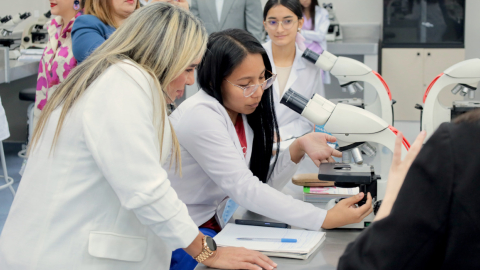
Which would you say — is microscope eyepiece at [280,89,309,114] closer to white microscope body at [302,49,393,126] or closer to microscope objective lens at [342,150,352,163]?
microscope objective lens at [342,150,352,163]

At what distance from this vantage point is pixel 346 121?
4.59 feet

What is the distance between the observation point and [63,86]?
43.9 inches

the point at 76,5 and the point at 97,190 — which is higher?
the point at 76,5

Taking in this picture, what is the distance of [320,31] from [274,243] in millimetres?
3607

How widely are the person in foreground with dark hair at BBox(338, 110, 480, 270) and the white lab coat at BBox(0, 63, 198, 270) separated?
516mm

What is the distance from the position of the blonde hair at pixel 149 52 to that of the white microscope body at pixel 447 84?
1188mm

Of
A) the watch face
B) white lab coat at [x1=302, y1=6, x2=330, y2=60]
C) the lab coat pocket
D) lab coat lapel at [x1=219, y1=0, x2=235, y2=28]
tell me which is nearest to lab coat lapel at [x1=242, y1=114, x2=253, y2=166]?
the watch face

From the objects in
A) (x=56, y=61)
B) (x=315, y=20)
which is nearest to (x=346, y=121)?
(x=56, y=61)

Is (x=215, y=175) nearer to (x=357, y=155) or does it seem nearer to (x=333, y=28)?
(x=357, y=155)

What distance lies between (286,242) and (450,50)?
4.40 meters

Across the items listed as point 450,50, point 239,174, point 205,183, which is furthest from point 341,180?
point 450,50

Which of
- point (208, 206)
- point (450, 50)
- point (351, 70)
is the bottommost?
point (450, 50)

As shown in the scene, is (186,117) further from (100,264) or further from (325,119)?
(100,264)

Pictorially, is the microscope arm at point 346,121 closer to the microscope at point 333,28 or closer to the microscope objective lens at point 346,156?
the microscope objective lens at point 346,156
